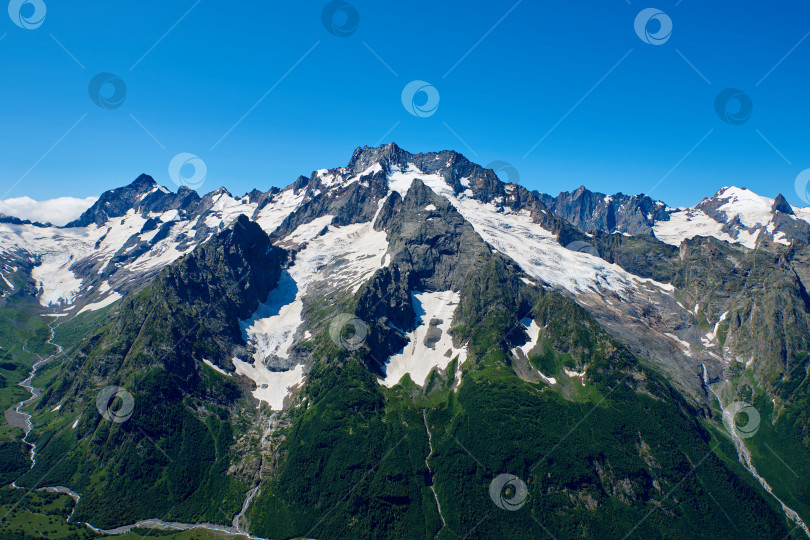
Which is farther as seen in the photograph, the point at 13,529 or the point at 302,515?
the point at 302,515

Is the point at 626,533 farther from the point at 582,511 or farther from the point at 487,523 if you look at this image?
the point at 487,523

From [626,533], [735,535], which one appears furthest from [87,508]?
[735,535]

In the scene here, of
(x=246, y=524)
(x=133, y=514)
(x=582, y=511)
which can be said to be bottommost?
(x=133, y=514)

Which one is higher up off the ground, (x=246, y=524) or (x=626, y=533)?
(x=626, y=533)

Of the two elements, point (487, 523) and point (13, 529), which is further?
point (487, 523)

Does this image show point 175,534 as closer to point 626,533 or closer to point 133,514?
point 133,514

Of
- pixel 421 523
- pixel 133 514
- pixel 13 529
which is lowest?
pixel 13 529

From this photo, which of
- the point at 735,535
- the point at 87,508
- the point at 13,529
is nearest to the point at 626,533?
the point at 735,535

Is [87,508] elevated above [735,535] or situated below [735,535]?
below
